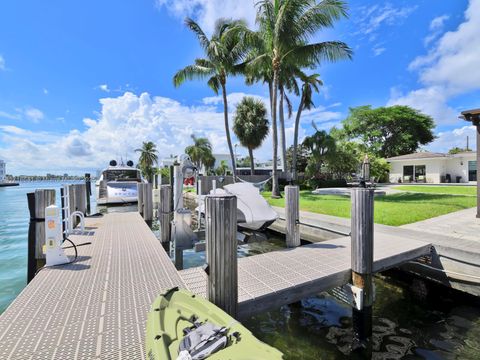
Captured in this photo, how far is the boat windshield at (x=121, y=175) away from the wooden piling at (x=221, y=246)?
17.6 meters

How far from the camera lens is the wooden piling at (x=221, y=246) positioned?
2.48 m

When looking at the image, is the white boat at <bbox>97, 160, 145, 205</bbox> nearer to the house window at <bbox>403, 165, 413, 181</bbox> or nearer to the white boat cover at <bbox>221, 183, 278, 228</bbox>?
the white boat cover at <bbox>221, 183, 278, 228</bbox>

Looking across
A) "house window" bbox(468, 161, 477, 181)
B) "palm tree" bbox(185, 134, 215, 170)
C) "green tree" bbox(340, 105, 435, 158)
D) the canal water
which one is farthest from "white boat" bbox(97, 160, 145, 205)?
"green tree" bbox(340, 105, 435, 158)

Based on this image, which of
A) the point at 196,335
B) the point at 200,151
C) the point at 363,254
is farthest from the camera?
the point at 200,151

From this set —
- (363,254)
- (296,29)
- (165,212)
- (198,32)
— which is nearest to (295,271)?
(363,254)

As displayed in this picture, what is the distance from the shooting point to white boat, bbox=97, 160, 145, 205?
1598 centimetres

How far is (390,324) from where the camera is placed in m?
4.09

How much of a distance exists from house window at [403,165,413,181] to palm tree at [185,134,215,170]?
29.7 metres

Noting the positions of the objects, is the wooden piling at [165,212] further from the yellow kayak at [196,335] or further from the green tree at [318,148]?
the green tree at [318,148]

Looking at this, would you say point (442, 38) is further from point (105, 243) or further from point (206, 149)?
point (206, 149)

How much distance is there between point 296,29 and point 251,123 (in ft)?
37.2

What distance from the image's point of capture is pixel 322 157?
75.6 ft

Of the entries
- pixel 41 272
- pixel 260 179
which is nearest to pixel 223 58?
pixel 260 179

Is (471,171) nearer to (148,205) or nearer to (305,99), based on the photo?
(305,99)
